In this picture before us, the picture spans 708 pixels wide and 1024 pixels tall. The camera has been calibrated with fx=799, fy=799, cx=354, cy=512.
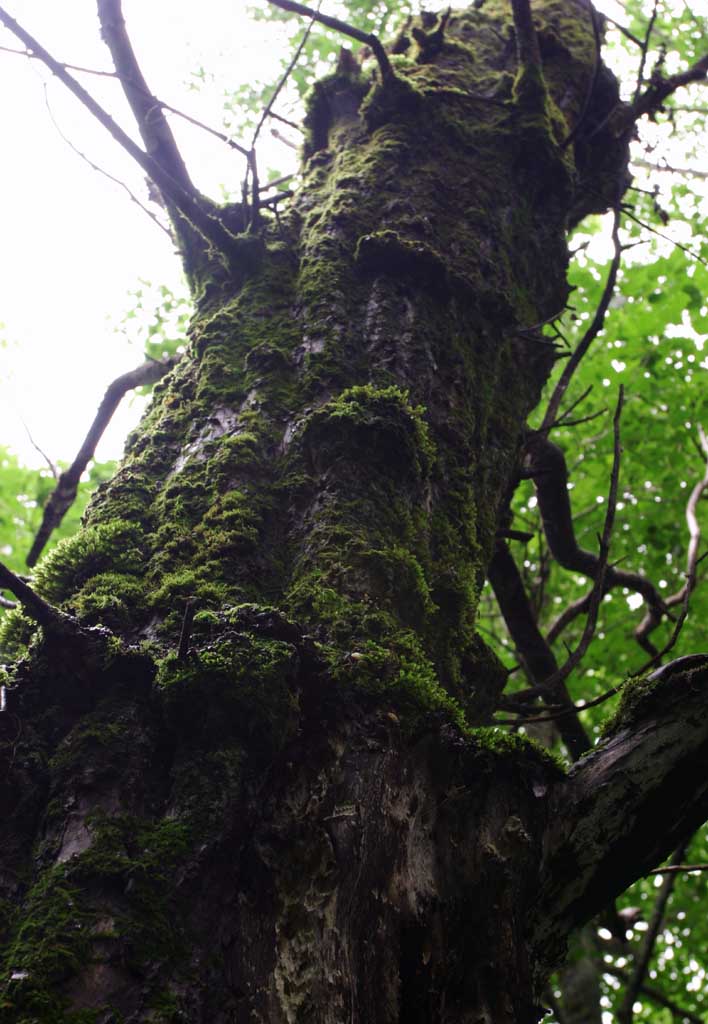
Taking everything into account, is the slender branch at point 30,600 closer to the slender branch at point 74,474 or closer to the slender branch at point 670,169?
the slender branch at point 74,474

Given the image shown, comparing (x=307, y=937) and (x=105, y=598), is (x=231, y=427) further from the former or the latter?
(x=307, y=937)

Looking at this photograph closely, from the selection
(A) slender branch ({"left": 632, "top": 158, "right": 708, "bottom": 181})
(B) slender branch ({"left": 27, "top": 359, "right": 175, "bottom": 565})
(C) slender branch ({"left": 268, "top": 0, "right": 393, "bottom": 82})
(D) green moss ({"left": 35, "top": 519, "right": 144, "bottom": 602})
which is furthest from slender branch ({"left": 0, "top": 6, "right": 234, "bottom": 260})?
(A) slender branch ({"left": 632, "top": 158, "right": 708, "bottom": 181})

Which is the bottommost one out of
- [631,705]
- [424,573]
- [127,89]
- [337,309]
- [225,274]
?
[631,705]

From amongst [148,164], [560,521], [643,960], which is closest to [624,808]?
[148,164]

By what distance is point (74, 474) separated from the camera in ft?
11.0

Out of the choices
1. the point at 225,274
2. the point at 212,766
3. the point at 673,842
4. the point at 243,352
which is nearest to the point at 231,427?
the point at 243,352

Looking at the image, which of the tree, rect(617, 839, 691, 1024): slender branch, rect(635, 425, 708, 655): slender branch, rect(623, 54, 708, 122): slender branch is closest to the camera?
the tree

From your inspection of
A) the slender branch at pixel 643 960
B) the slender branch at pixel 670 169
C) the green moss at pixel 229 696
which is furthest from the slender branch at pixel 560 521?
the slender branch at pixel 670 169

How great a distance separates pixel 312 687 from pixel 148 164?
1977 mm

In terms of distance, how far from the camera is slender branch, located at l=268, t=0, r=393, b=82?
2.84 meters

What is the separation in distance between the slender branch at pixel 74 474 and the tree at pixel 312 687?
Answer: 776 millimetres

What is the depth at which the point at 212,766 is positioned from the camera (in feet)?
5.05

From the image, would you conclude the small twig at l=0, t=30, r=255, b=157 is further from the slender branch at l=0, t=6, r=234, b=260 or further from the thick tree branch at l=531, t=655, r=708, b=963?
the thick tree branch at l=531, t=655, r=708, b=963

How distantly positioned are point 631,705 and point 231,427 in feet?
4.35
